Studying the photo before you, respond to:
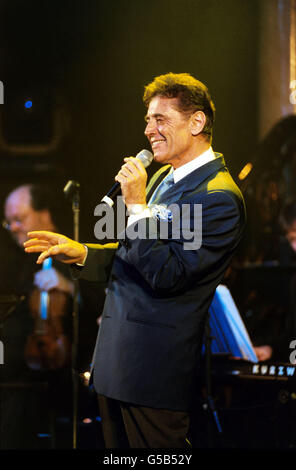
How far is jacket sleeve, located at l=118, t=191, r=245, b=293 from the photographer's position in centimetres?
163

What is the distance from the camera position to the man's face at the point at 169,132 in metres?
1.85

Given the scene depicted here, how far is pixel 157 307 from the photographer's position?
5.60 feet

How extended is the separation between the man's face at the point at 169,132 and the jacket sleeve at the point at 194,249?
0.21 m

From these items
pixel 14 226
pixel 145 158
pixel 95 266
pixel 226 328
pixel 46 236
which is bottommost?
pixel 226 328

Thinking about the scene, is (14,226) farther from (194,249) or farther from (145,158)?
(194,249)

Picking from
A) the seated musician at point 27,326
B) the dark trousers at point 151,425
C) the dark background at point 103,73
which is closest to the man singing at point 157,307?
the dark trousers at point 151,425

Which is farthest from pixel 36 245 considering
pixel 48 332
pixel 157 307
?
pixel 48 332

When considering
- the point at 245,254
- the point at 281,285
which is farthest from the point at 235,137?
the point at 281,285

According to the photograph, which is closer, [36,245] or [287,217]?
[36,245]

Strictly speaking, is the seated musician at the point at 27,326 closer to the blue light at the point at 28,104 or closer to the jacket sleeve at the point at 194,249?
the blue light at the point at 28,104

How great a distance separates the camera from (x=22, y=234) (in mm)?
3715

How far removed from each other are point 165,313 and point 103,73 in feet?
7.37

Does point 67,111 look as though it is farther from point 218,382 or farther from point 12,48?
point 218,382

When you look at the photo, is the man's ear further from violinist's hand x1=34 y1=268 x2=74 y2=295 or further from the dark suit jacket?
violinist's hand x1=34 y1=268 x2=74 y2=295
